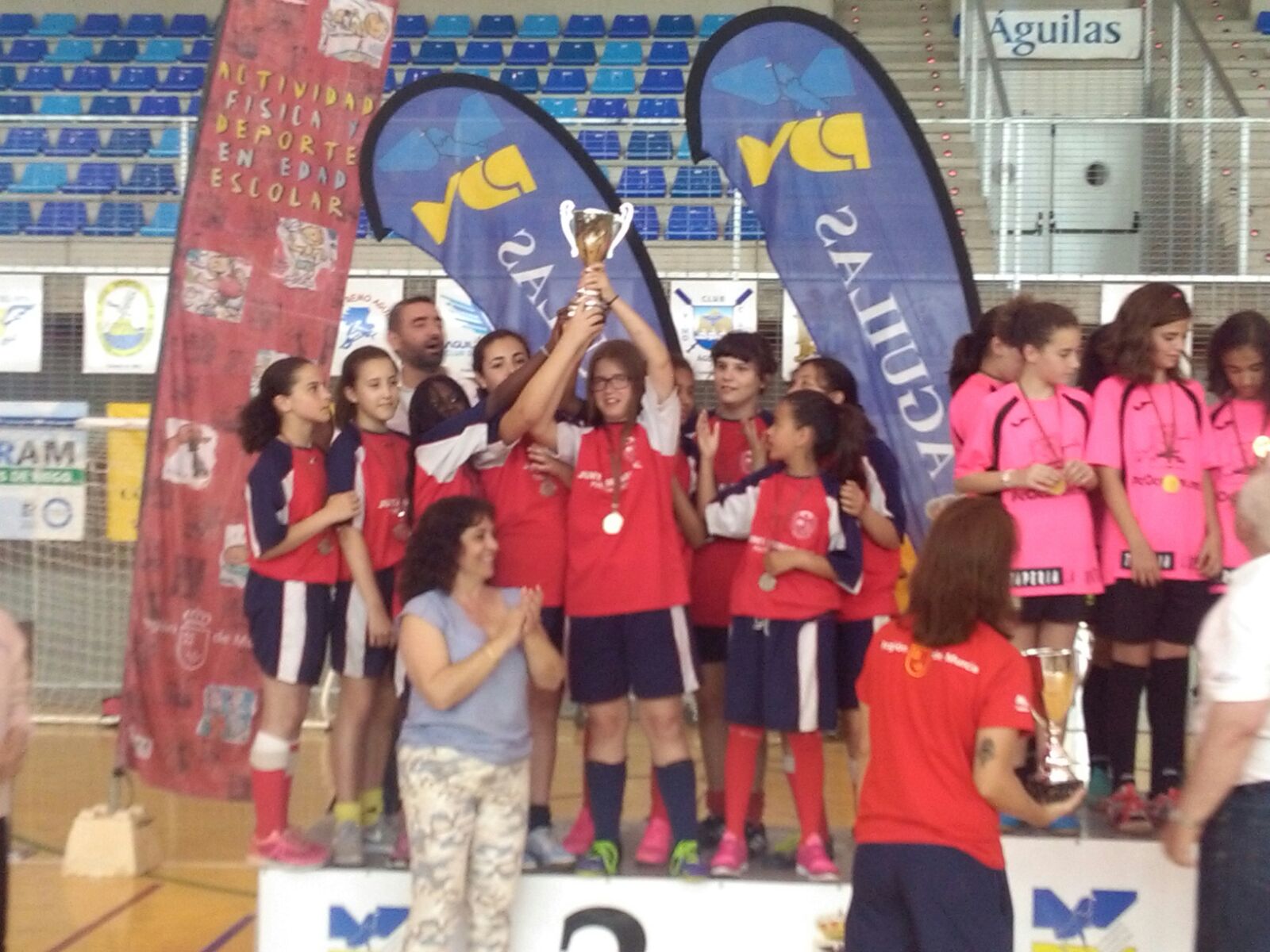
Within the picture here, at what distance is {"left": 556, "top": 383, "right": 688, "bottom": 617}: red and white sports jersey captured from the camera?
13.3 ft

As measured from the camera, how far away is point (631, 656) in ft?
13.4

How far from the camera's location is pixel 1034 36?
1209 centimetres

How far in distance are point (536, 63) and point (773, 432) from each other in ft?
Answer: 30.0

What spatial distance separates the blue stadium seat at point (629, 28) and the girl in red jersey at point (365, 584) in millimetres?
9366

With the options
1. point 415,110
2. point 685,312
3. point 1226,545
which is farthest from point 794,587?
point 685,312

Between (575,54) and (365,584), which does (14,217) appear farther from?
(365,584)

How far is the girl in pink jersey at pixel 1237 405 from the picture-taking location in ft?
13.8

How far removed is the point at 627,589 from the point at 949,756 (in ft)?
4.55

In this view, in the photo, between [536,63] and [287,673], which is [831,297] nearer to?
Answer: [287,673]

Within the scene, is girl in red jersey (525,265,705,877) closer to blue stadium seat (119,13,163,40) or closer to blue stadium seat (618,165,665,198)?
blue stadium seat (618,165,665,198)

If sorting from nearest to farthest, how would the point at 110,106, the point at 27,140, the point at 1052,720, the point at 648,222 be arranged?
the point at 1052,720 → the point at 648,222 → the point at 27,140 → the point at 110,106

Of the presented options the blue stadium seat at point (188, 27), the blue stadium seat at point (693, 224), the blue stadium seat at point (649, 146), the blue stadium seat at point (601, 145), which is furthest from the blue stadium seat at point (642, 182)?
the blue stadium seat at point (188, 27)

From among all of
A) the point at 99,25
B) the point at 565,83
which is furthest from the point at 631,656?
the point at 99,25

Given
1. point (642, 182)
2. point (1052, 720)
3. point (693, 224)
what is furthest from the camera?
point (642, 182)
